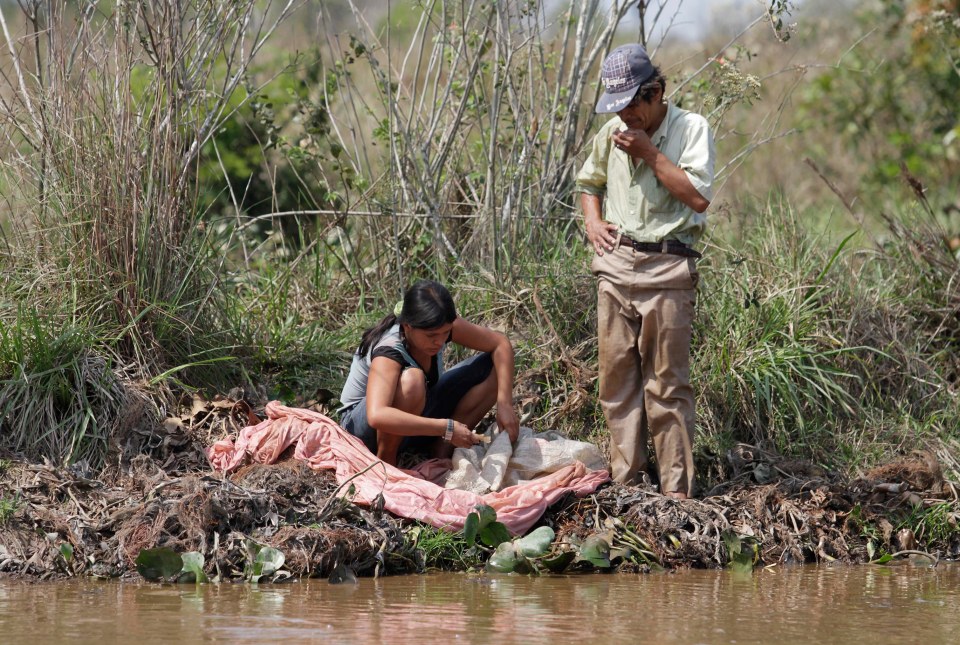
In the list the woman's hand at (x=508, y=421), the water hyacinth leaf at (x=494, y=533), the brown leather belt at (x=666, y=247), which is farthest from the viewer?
the woman's hand at (x=508, y=421)

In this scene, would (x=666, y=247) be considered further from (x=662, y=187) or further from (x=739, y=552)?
(x=739, y=552)

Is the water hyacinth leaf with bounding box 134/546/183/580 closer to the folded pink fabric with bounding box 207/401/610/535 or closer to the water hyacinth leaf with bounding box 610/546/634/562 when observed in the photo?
the folded pink fabric with bounding box 207/401/610/535

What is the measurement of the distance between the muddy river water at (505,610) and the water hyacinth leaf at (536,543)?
0.10m

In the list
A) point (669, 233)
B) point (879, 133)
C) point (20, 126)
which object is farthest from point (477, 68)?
point (879, 133)

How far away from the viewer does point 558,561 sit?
436 centimetres

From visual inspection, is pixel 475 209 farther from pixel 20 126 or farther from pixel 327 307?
pixel 20 126

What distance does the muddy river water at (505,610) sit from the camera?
335cm

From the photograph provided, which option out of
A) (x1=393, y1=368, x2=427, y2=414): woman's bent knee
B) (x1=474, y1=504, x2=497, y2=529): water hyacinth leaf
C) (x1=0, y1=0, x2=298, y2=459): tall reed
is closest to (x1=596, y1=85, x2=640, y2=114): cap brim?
(x1=393, y1=368, x2=427, y2=414): woman's bent knee

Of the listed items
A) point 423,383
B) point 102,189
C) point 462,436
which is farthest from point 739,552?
point 102,189

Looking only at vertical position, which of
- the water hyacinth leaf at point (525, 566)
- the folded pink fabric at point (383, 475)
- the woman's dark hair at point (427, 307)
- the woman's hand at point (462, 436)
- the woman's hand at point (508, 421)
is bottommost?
the water hyacinth leaf at point (525, 566)

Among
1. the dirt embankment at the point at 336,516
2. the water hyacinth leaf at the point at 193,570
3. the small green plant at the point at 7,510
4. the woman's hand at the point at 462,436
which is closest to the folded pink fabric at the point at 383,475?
the dirt embankment at the point at 336,516

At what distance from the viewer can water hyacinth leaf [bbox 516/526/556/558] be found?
435 centimetres

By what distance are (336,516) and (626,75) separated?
77.8 inches

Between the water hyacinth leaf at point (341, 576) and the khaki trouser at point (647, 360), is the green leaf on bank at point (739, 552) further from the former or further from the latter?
the water hyacinth leaf at point (341, 576)
